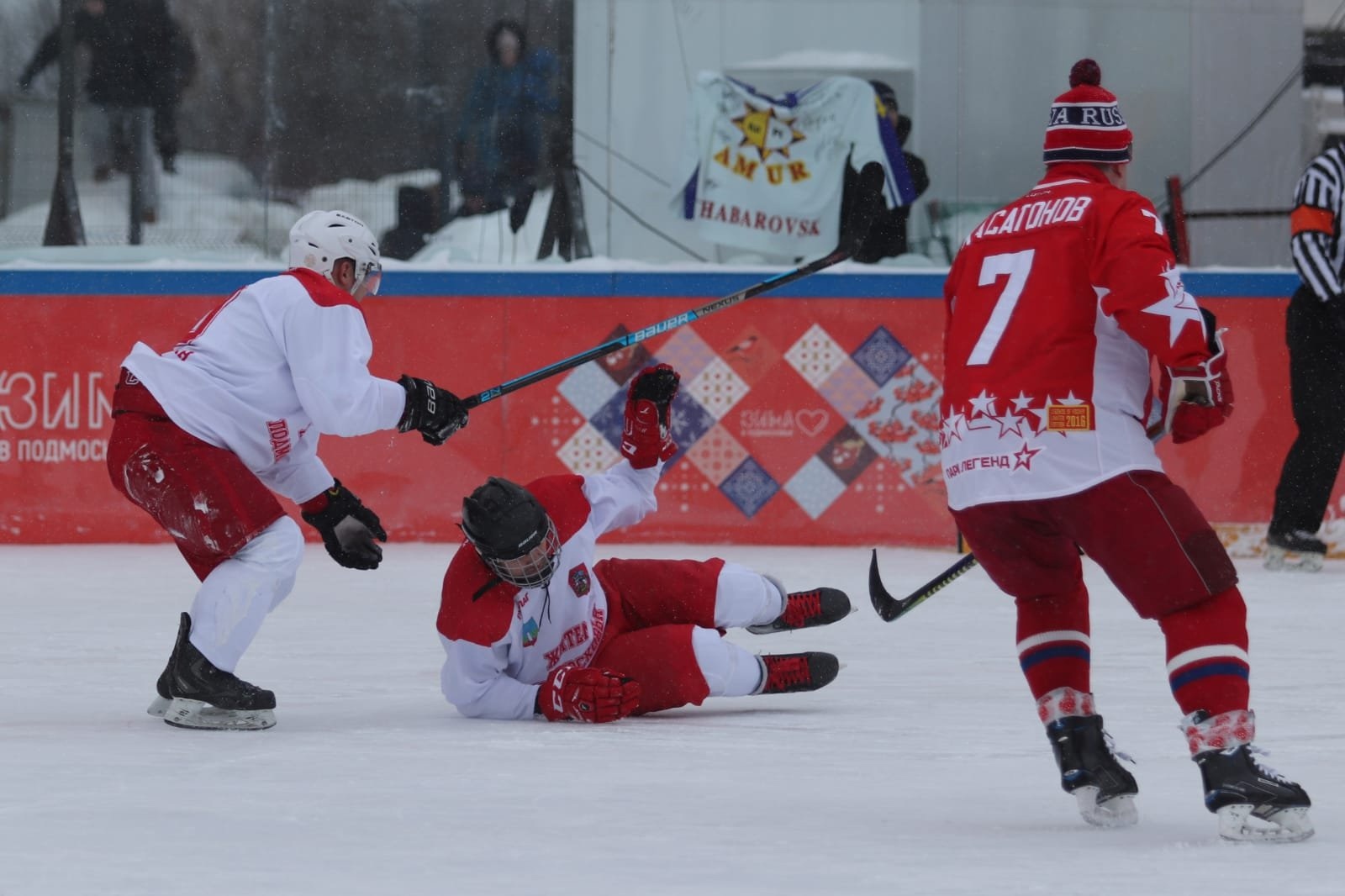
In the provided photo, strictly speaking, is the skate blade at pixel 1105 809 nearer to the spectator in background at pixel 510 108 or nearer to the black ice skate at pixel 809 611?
the black ice skate at pixel 809 611

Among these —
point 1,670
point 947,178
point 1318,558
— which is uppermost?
point 947,178

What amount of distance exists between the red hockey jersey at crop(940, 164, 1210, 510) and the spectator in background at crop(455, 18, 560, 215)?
5.39m

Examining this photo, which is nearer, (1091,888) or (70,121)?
(1091,888)

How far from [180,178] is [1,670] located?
3.90 m

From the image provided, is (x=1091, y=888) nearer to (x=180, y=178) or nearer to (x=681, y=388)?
(x=681, y=388)

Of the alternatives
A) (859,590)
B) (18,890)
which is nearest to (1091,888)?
(18,890)

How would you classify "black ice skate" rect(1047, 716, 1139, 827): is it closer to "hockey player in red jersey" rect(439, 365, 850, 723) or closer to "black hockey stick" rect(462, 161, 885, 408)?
"hockey player in red jersey" rect(439, 365, 850, 723)

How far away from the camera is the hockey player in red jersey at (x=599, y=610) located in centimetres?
379

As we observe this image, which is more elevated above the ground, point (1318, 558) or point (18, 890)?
point (18, 890)

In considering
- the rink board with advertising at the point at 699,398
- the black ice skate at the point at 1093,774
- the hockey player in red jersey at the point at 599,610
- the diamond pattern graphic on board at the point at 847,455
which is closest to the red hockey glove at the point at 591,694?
the hockey player in red jersey at the point at 599,610

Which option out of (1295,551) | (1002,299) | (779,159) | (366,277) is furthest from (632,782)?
(779,159)

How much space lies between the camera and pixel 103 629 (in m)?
5.48

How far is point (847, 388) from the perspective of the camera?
7.98 metres

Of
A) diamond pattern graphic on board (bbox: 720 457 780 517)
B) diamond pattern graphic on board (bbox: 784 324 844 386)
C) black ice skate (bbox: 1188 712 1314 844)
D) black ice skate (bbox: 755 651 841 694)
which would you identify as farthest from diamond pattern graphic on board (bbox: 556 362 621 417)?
black ice skate (bbox: 1188 712 1314 844)
